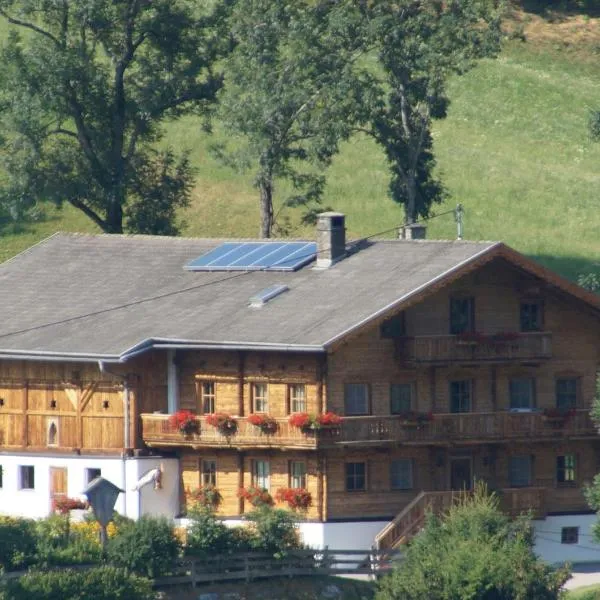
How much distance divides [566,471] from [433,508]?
5361 millimetres

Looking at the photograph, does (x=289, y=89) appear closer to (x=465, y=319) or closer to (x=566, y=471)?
(x=465, y=319)

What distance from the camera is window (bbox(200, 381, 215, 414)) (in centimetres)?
6638

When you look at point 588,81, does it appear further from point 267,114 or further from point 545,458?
point 545,458

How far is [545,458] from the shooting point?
6762cm

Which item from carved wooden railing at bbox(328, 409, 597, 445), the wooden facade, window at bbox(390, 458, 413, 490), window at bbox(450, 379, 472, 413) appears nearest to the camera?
carved wooden railing at bbox(328, 409, 597, 445)

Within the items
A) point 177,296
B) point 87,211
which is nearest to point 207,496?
point 177,296

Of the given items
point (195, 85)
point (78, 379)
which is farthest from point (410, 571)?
point (195, 85)

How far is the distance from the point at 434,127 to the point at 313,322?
176 feet

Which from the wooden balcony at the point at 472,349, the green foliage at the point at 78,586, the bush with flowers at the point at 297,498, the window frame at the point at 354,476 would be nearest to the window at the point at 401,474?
the window frame at the point at 354,476

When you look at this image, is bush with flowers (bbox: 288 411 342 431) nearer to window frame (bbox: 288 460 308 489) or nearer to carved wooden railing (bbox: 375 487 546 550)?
window frame (bbox: 288 460 308 489)

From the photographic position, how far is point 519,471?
67438 millimetres

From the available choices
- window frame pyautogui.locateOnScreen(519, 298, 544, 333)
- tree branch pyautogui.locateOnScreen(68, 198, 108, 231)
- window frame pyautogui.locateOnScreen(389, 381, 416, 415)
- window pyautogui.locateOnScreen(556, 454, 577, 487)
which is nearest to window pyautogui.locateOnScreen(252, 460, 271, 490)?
window frame pyautogui.locateOnScreen(389, 381, 416, 415)

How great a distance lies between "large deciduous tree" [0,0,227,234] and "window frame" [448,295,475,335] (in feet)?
91.2

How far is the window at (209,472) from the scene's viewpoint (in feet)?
217
